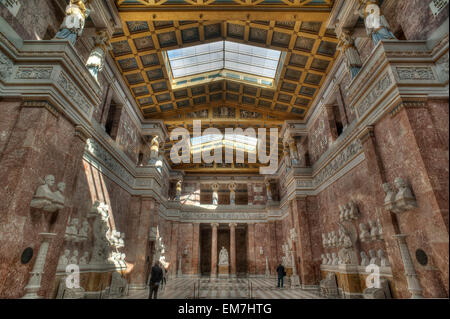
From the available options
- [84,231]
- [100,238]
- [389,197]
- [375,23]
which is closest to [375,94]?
[375,23]

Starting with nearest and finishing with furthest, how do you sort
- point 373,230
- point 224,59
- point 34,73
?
1. point 34,73
2. point 373,230
3. point 224,59

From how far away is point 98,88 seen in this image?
6.94m

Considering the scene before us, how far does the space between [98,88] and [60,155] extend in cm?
232

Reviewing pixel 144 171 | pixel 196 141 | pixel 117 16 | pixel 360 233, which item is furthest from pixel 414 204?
pixel 196 141

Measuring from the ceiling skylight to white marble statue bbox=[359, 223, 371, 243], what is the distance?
27.9 ft

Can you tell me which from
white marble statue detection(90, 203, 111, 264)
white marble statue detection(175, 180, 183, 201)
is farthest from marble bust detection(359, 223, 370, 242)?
white marble statue detection(175, 180, 183, 201)

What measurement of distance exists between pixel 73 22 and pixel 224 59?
855 cm

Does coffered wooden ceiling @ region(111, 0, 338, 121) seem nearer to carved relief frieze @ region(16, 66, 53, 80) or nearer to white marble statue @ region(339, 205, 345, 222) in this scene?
carved relief frieze @ region(16, 66, 53, 80)

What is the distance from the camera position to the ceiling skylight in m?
12.2

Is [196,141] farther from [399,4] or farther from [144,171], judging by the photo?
[399,4]

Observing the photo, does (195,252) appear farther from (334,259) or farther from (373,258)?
(373,258)

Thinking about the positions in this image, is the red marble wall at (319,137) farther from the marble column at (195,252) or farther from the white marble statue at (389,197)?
the marble column at (195,252)

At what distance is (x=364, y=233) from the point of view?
7930 millimetres

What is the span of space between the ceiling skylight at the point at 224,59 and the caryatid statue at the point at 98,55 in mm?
4212
